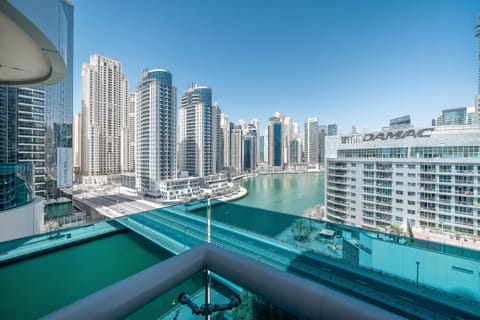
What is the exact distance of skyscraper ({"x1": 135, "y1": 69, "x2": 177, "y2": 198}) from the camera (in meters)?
18.3

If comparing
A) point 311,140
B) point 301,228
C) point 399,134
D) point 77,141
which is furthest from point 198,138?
point 311,140

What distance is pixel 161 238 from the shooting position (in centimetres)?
115

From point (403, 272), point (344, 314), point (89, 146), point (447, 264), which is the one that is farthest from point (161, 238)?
point (89, 146)

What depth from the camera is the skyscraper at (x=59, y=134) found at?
511 inches

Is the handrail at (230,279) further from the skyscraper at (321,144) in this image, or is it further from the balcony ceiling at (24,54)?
the skyscraper at (321,144)

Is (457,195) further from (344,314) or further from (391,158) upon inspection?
(344,314)

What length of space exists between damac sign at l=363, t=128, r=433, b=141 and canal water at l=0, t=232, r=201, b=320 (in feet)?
46.6

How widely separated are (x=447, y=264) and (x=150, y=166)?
65.1 ft

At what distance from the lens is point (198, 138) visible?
923 inches

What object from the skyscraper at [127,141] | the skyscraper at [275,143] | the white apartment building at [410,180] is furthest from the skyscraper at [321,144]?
the skyscraper at [127,141]

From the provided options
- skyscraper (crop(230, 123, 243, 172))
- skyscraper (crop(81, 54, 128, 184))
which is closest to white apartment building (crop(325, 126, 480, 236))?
skyscraper (crop(81, 54, 128, 184))

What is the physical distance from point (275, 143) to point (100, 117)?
1441 inches

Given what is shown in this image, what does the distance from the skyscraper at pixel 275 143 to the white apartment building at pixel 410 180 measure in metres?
36.4

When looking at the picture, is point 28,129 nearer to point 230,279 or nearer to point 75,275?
point 75,275
